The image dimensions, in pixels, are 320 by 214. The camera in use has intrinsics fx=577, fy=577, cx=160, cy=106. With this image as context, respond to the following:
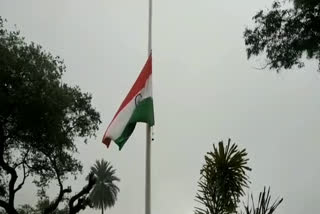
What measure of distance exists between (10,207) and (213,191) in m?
15.0

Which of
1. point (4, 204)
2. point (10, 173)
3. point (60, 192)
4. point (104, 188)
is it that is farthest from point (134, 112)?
point (104, 188)

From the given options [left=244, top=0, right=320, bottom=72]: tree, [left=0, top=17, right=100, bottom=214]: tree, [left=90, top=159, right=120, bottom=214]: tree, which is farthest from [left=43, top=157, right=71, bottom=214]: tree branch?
[left=90, top=159, right=120, bottom=214]: tree

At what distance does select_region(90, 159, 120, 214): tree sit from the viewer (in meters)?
81.7

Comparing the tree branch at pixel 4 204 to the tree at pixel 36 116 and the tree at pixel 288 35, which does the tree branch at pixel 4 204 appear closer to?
the tree at pixel 36 116

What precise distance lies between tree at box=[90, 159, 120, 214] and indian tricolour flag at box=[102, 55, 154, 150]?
6826 centimetres

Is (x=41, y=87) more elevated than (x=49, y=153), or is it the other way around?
(x=41, y=87)

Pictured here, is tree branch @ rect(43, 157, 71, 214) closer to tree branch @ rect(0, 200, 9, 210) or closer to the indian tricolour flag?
tree branch @ rect(0, 200, 9, 210)

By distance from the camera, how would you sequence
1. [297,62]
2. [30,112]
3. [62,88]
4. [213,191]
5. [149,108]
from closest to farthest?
[213,191] → [149,108] → [297,62] → [30,112] → [62,88]

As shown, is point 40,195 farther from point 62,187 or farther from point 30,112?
point 30,112

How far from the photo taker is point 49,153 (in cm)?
2577

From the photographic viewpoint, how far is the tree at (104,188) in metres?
81.7

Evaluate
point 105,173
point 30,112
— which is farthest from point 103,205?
point 30,112

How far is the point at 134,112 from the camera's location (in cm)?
1322

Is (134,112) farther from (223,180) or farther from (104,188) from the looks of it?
(104,188)
